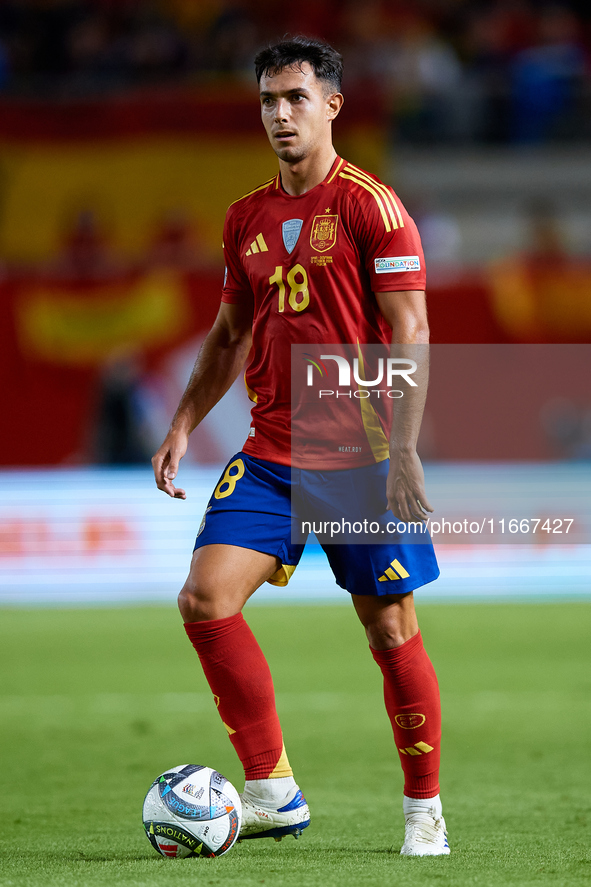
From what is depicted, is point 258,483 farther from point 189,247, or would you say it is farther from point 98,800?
point 189,247

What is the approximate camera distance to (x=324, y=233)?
3.42m

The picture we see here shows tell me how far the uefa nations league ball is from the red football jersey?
98 cm

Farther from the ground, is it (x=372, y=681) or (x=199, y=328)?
(x=199, y=328)

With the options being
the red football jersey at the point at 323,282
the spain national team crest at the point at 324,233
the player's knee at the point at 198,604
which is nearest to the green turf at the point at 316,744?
the player's knee at the point at 198,604

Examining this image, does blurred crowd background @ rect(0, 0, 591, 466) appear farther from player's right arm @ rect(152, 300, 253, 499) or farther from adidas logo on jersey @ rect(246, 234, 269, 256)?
adidas logo on jersey @ rect(246, 234, 269, 256)

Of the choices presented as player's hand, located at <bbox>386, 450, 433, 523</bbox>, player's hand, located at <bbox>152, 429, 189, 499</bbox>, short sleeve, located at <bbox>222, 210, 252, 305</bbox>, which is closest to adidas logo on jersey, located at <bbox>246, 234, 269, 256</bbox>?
short sleeve, located at <bbox>222, 210, 252, 305</bbox>

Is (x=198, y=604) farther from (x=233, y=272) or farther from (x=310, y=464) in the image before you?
(x=233, y=272)

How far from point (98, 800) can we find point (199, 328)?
6.92m

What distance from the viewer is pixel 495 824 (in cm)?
385

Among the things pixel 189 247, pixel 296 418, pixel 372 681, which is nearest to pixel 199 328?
pixel 189 247

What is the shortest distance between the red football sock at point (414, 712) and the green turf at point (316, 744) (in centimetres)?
22

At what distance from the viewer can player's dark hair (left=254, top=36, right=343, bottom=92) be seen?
345cm

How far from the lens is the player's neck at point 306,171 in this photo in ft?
11.5

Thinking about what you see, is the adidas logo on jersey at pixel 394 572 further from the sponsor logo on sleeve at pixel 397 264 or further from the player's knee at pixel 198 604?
the sponsor logo on sleeve at pixel 397 264
